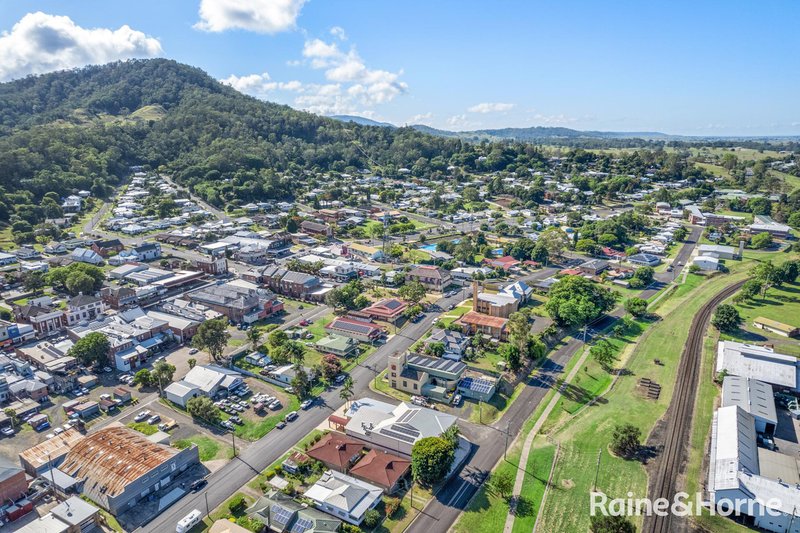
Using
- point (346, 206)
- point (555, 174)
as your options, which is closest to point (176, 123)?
point (346, 206)

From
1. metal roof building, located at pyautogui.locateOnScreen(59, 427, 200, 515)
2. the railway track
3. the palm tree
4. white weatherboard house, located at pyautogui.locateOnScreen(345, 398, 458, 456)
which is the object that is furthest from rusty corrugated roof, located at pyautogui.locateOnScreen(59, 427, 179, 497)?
the railway track

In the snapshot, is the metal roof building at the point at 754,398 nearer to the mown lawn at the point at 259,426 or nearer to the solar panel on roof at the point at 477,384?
the solar panel on roof at the point at 477,384

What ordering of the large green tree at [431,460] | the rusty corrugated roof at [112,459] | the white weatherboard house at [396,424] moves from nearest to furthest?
the rusty corrugated roof at [112,459] < the large green tree at [431,460] < the white weatherboard house at [396,424]

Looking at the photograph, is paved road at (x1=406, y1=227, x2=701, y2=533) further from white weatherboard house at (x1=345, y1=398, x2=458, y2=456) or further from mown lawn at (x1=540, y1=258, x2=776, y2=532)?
mown lawn at (x1=540, y1=258, x2=776, y2=532)

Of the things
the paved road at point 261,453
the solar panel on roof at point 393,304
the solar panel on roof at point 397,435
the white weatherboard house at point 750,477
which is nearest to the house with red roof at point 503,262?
the solar panel on roof at point 393,304

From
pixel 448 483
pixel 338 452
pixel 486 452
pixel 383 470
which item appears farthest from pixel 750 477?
pixel 338 452

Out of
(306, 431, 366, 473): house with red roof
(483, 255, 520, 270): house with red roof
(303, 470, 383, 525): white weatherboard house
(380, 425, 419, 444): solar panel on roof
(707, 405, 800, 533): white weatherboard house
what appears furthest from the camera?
(483, 255, 520, 270): house with red roof
